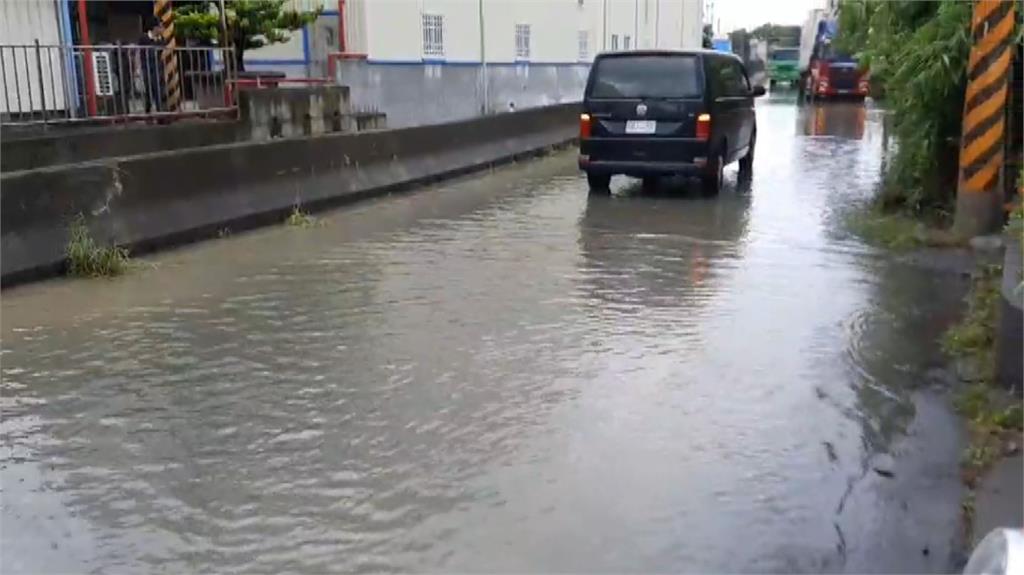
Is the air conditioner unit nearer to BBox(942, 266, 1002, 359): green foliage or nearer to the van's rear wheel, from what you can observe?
the van's rear wheel

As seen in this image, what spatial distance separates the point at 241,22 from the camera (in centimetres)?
1572

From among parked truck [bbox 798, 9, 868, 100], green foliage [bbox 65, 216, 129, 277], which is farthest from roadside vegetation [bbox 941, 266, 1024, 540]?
parked truck [bbox 798, 9, 868, 100]

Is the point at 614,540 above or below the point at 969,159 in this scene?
below

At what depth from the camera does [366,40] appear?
18062 millimetres

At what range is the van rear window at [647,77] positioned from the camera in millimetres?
13234

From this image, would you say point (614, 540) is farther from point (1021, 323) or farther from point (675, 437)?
point (1021, 323)

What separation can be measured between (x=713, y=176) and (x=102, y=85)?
8070 millimetres

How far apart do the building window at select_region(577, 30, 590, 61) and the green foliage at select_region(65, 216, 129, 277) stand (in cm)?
2145

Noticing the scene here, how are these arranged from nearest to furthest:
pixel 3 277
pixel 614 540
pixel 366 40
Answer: pixel 614 540 < pixel 3 277 < pixel 366 40

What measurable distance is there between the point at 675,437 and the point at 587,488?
75 centimetres

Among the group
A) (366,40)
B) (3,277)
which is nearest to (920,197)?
(3,277)

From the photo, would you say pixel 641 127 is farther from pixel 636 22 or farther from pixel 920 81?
pixel 636 22

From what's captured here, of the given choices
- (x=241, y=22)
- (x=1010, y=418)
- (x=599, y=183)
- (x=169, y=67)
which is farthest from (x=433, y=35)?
(x=1010, y=418)

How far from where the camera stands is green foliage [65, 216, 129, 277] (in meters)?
8.81
